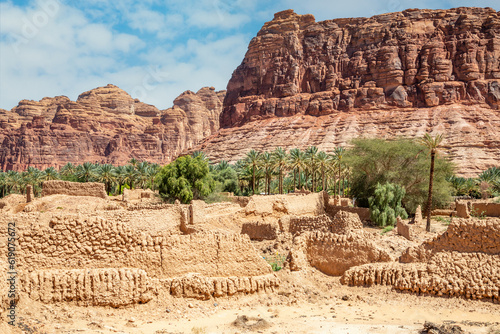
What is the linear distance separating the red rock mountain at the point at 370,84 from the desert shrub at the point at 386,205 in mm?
50560

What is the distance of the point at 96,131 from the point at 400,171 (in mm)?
142562

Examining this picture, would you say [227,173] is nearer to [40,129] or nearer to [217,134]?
[217,134]

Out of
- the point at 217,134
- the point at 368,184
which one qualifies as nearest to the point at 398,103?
the point at 217,134

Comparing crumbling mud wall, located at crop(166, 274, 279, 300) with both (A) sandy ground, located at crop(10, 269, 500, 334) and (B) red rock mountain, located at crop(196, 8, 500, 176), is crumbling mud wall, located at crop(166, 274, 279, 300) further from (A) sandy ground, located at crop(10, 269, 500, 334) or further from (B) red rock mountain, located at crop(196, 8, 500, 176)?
(B) red rock mountain, located at crop(196, 8, 500, 176)

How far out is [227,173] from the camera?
4794 centimetres

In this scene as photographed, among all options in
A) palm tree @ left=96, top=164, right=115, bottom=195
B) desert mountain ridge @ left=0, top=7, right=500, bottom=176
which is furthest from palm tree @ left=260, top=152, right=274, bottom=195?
desert mountain ridge @ left=0, top=7, right=500, bottom=176

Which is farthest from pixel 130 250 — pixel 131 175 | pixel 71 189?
pixel 131 175

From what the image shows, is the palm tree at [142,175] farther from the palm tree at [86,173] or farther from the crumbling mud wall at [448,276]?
the crumbling mud wall at [448,276]

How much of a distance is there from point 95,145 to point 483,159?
126043mm

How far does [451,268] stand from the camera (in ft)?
30.0

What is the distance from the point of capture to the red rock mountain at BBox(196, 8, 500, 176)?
8881 centimetres

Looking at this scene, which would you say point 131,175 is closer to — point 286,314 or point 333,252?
point 333,252

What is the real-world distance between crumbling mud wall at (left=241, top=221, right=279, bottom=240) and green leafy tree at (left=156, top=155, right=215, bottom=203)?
52.9 ft

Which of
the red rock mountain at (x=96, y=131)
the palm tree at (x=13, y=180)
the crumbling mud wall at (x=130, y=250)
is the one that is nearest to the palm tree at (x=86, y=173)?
the palm tree at (x=13, y=180)
